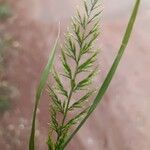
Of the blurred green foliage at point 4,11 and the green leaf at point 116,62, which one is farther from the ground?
the blurred green foliage at point 4,11

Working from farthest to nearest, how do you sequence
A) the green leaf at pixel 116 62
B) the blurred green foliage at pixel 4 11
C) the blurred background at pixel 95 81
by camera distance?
the blurred green foliage at pixel 4 11, the blurred background at pixel 95 81, the green leaf at pixel 116 62

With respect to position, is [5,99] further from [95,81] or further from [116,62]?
[116,62]

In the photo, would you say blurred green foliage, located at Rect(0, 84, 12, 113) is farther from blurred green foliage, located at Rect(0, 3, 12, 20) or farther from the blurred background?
blurred green foliage, located at Rect(0, 3, 12, 20)

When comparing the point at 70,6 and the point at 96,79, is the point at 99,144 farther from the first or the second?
the point at 70,6

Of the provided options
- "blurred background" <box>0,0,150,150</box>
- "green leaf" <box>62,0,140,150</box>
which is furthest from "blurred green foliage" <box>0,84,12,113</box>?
"green leaf" <box>62,0,140,150</box>

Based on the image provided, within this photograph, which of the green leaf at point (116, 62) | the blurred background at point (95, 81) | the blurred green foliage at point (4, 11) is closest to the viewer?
the green leaf at point (116, 62)

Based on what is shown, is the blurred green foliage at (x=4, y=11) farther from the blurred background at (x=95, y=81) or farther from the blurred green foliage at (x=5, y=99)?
the blurred green foliage at (x=5, y=99)

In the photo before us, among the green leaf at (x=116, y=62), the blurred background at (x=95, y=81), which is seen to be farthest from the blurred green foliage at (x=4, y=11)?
the green leaf at (x=116, y=62)

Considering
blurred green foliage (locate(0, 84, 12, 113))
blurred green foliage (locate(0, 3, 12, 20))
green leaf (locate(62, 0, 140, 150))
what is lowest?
blurred green foliage (locate(0, 84, 12, 113))

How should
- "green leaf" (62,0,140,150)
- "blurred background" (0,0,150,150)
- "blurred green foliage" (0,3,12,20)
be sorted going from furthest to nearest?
"blurred green foliage" (0,3,12,20) < "blurred background" (0,0,150,150) < "green leaf" (62,0,140,150)
